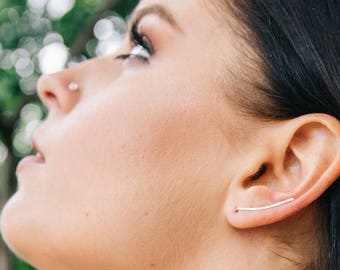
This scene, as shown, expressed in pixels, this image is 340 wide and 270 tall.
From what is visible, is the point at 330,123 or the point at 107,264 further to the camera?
the point at 107,264

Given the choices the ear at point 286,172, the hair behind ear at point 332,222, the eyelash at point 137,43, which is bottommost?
the hair behind ear at point 332,222

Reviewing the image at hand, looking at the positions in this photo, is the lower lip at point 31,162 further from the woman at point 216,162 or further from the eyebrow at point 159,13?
the eyebrow at point 159,13

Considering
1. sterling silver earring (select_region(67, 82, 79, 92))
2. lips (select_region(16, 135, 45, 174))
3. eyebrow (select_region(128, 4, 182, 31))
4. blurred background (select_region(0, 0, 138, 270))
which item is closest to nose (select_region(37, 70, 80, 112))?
sterling silver earring (select_region(67, 82, 79, 92))

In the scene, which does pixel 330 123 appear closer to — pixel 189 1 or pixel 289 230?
pixel 289 230

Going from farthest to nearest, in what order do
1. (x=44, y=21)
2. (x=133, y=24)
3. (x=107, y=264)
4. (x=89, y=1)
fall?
(x=44, y=21)
(x=89, y=1)
(x=133, y=24)
(x=107, y=264)

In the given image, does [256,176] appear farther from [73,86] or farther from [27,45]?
[27,45]

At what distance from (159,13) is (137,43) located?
5.5 inches

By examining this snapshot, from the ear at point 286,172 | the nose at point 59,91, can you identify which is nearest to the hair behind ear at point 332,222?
the ear at point 286,172

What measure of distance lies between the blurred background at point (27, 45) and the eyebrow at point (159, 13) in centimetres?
416

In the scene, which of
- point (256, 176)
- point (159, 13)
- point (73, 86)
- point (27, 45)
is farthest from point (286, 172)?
point (27, 45)

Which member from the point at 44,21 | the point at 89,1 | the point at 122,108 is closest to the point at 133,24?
the point at 122,108

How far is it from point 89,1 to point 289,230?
19.1ft

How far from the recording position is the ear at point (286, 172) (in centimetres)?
142

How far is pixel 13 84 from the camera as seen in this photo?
7062mm
